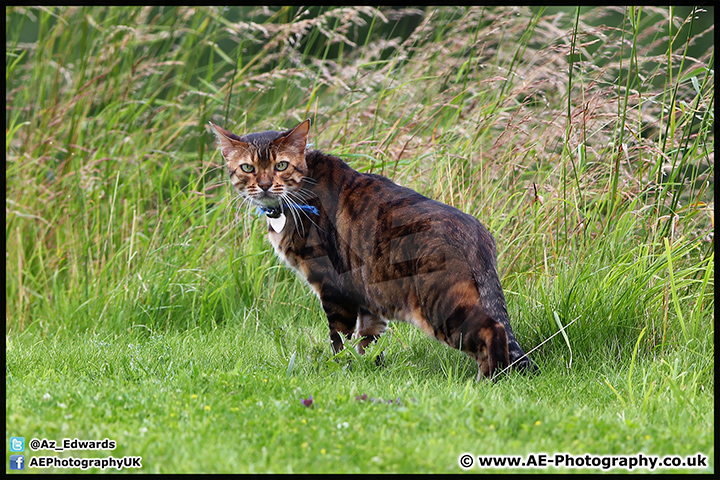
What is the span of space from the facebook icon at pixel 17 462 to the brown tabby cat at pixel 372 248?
149cm

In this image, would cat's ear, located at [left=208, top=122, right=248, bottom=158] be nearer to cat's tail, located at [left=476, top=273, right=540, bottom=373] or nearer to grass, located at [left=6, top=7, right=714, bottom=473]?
grass, located at [left=6, top=7, right=714, bottom=473]

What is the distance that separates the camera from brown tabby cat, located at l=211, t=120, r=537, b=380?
3.04 metres

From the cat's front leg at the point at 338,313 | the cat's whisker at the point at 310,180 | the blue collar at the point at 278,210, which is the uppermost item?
the cat's whisker at the point at 310,180

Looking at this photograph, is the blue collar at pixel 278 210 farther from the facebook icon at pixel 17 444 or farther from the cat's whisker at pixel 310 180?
the facebook icon at pixel 17 444

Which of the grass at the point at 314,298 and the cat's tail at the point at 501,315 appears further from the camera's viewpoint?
the cat's tail at the point at 501,315

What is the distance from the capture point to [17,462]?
7.23 ft

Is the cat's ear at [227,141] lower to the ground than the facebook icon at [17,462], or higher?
higher

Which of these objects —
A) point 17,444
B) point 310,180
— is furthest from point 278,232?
point 17,444

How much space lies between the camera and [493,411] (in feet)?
8.47

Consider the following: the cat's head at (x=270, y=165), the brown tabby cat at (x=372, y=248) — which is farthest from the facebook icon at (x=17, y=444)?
the cat's head at (x=270, y=165)

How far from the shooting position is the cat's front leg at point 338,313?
3.43 meters

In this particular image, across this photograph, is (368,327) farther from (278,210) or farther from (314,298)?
(278,210)

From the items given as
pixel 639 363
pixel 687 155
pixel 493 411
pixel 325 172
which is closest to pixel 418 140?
pixel 325 172

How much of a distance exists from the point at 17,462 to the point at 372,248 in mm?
1695
